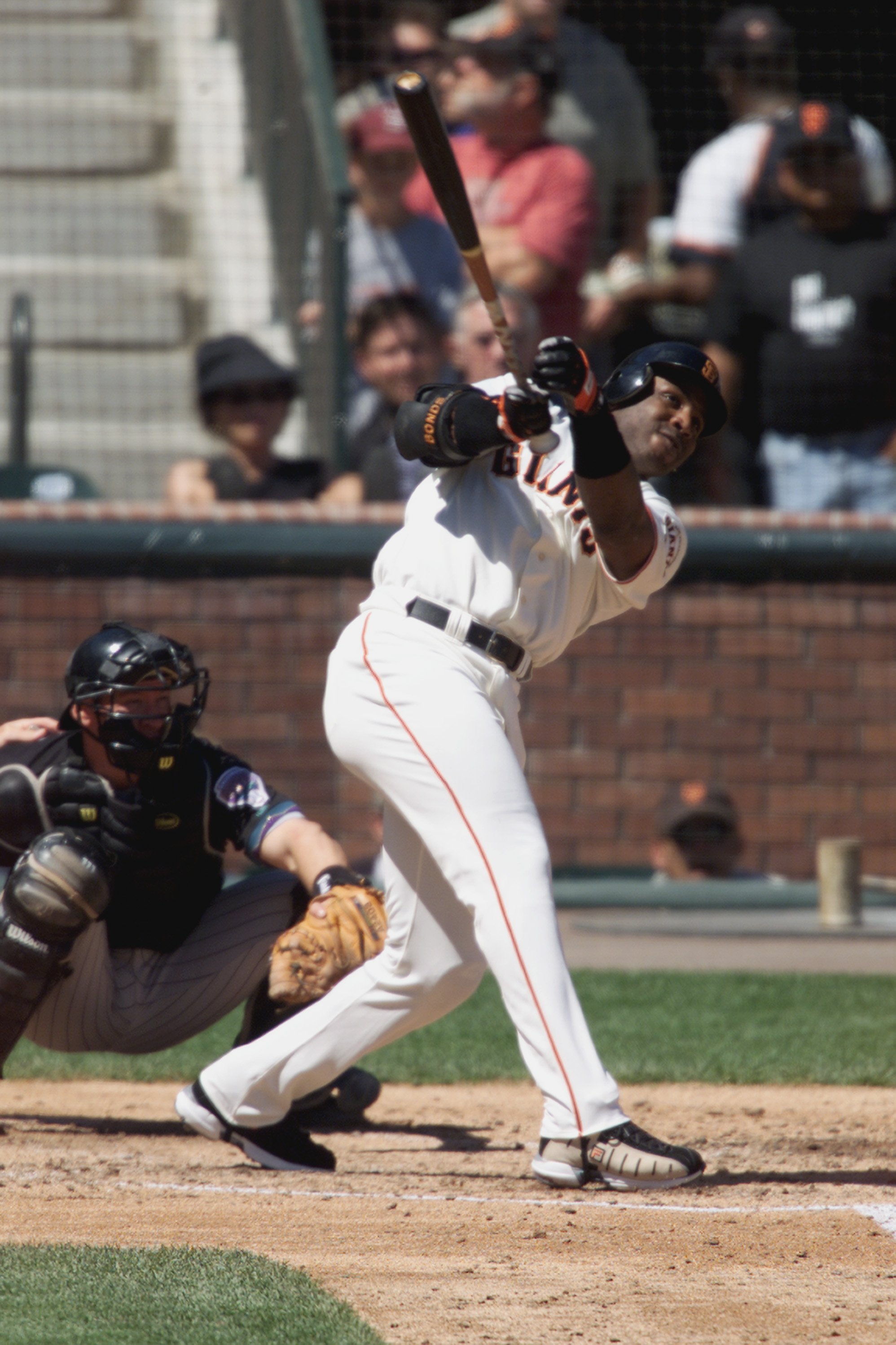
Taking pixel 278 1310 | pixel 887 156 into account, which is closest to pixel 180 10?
pixel 887 156

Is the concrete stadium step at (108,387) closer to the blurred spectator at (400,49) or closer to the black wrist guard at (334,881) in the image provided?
the blurred spectator at (400,49)

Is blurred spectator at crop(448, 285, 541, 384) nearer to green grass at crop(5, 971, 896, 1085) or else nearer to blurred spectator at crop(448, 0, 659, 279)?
blurred spectator at crop(448, 0, 659, 279)

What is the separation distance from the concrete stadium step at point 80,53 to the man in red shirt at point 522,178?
2.66 m

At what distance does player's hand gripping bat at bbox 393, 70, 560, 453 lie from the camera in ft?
10.0

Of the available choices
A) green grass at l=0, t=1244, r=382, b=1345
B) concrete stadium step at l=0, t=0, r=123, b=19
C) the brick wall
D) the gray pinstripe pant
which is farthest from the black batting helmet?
concrete stadium step at l=0, t=0, r=123, b=19

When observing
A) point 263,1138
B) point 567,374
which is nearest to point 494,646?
point 567,374

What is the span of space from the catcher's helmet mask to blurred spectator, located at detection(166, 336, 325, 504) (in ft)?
12.5

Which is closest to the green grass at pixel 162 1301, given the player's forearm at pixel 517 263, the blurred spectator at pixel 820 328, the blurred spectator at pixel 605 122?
the blurred spectator at pixel 820 328

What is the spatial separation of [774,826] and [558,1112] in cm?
451

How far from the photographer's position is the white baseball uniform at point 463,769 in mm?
3021

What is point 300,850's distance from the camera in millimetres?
3531

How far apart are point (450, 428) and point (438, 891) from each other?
84cm

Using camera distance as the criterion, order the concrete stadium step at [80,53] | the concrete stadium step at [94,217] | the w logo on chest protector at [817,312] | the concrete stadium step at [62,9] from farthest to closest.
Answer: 1. the concrete stadium step at [62,9]
2. the concrete stadium step at [80,53]
3. the concrete stadium step at [94,217]
4. the w logo on chest protector at [817,312]

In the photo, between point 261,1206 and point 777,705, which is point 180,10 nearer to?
point 777,705
